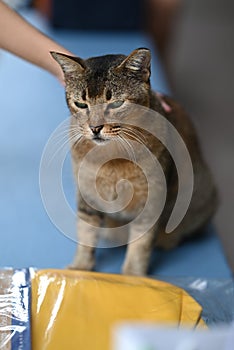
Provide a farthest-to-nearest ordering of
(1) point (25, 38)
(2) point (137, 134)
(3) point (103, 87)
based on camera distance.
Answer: (1) point (25, 38) → (2) point (137, 134) → (3) point (103, 87)

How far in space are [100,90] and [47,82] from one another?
1.54m

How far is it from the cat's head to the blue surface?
36 centimetres

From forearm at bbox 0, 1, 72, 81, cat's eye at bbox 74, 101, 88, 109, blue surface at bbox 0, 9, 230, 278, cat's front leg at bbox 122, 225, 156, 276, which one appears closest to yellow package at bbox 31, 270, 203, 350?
cat's front leg at bbox 122, 225, 156, 276

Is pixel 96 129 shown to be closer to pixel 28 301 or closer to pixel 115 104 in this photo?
pixel 115 104

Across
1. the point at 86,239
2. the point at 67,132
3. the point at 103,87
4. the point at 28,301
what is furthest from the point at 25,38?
the point at 28,301

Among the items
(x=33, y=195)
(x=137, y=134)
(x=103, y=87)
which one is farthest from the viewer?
(x=33, y=195)

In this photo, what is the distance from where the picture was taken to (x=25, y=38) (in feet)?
5.57

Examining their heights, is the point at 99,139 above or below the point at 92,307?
above

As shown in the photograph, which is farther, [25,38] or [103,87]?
[25,38]

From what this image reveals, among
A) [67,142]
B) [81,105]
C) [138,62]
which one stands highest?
[138,62]

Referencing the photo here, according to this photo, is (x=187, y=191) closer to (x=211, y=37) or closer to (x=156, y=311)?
(x=156, y=311)

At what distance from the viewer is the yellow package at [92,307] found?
4.51ft

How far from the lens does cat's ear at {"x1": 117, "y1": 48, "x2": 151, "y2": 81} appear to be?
137 cm

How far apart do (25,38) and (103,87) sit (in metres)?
0.41
